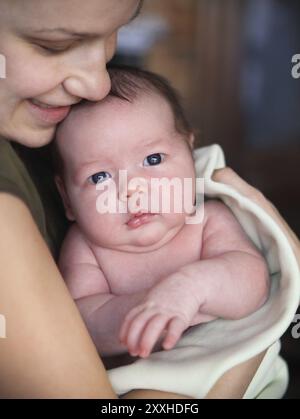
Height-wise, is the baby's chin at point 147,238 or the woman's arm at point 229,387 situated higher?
the baby's chin at point 147,238

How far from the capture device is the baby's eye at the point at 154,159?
901 mm

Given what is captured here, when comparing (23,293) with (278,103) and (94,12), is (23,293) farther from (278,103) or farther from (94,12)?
(278,103)

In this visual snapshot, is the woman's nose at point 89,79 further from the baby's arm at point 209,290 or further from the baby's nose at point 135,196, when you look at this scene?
the baby's arm at point 209,290

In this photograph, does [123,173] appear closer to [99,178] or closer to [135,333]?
[99,178]

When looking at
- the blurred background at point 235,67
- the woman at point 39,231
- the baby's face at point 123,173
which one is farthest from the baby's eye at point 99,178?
the blurred background at point 235,67

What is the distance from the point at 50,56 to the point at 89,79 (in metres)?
0.06

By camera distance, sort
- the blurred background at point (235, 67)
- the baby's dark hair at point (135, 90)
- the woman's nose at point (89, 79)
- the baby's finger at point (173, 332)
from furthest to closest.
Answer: the blurred background at point (235, 67) → the baby's dark hair at point (135, 90) → the woman's nose at point (89, 79) → the baby's finger at point (173, 332)

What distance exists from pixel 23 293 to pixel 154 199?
23 cm

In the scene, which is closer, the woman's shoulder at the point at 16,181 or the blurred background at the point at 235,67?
the woman's shoulder at the point at 16,181

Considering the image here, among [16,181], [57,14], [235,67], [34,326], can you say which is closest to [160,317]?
[34,326]

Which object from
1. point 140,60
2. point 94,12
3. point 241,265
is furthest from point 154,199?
point 140,60

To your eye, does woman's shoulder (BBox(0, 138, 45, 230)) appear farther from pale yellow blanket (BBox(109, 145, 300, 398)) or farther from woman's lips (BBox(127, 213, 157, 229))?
pale yellow blanket (BBox(109, 145, 300, 398))

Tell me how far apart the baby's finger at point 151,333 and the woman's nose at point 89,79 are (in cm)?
29

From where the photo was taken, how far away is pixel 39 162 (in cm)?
101
